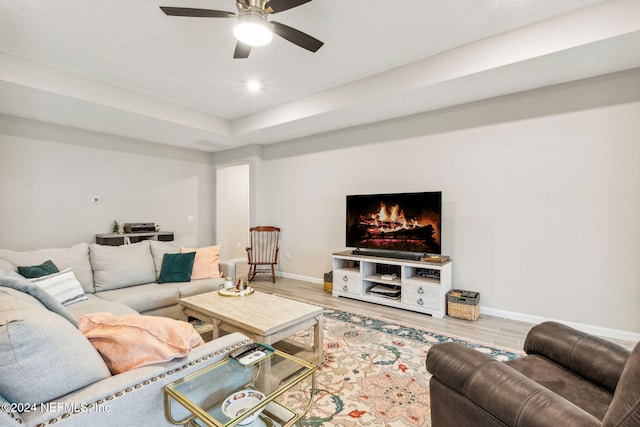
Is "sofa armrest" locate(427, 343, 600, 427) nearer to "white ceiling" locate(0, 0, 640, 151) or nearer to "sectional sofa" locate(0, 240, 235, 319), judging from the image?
"sectional sofa" locate(0, 240, 235, 319)

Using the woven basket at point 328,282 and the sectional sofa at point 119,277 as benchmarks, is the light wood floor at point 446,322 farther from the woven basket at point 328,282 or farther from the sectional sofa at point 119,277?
the sectional sofa at point 119,277

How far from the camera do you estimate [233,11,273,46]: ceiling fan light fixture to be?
6.63 ft

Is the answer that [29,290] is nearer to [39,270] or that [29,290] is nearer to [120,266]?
[39,270]

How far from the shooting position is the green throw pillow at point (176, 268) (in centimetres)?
346

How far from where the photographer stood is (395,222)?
4.02 m

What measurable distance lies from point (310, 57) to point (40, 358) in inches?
121

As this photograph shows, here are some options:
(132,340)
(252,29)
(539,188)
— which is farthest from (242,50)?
(539,188)

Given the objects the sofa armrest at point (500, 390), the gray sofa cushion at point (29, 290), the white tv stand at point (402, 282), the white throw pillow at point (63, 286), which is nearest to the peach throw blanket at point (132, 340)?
the gray sofa cushion at point (29, 290)

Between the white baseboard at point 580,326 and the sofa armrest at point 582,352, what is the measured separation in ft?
6.50

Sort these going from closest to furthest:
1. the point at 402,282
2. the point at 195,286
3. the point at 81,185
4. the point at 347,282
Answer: the point at 195,286
the point at 402,282
the point at 347,282
the point at 81,185

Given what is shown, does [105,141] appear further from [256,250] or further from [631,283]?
[631,283]

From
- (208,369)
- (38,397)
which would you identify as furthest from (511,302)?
(38,397)

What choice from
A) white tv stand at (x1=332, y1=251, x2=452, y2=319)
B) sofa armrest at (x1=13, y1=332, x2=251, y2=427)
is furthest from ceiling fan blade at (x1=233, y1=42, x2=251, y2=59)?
white tv stand at (x1=332, y1=251, x2=452, y2=319)

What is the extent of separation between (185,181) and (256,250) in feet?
7.00
